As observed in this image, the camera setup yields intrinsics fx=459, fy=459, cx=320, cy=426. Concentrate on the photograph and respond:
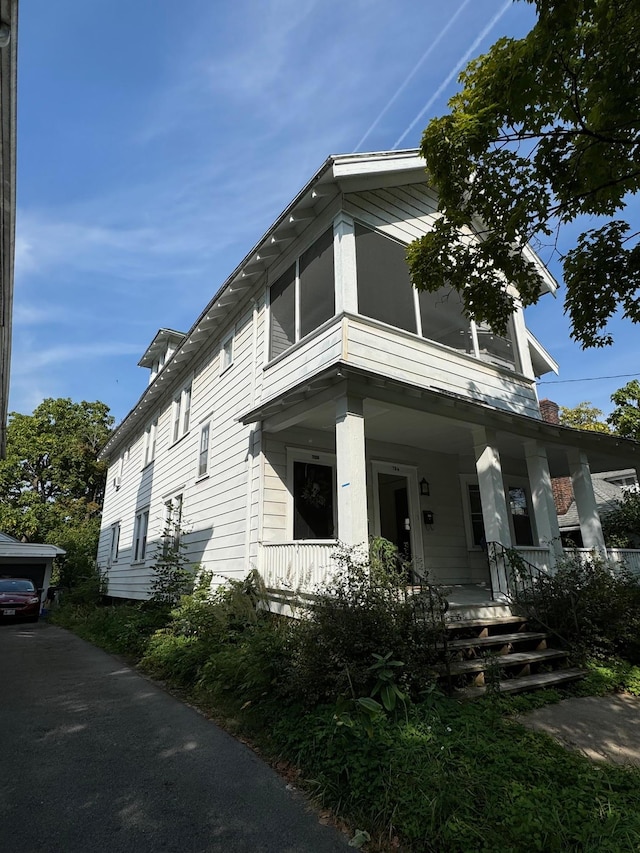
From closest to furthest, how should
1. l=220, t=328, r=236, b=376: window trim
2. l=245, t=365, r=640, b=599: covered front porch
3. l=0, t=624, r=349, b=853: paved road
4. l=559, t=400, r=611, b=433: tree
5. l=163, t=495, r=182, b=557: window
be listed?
l=0, t=624, r=349, b=853: paved road < l=245, t=365, r=640, b=599: covered front porch < l=220, t=328, r=236, b=376: window trim < l=163, t=495, r=182, b=557: window < l=559, t=400, r=611, b=433: tree

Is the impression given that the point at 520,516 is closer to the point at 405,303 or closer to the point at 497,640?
the point at 405,303

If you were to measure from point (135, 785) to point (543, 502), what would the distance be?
298 inches

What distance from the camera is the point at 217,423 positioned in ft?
35.6

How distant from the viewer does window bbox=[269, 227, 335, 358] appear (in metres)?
8.36

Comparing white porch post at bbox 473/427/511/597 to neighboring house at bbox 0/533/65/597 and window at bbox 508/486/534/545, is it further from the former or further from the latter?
neighboring house at bbox 0/533/65/597

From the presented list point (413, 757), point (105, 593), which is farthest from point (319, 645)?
point (105, 593)

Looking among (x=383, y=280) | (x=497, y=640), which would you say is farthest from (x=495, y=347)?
(x=497, y=640)

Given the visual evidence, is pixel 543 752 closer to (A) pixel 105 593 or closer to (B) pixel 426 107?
(B) pixel 426 107

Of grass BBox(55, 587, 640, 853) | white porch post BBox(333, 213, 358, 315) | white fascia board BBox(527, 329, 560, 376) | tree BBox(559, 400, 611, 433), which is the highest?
tree BBox(559, 400, 611, 433)

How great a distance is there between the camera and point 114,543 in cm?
1866

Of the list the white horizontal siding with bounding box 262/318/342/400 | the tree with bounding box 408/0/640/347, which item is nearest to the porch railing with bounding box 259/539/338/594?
the white horizontal siding with bounding box 262/318/342/400

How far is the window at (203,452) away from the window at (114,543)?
899 cm

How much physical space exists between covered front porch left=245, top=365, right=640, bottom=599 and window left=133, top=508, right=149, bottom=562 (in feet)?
27.7

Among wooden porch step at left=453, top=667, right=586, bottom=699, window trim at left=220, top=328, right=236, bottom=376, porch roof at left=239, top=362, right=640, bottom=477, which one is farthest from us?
window trim at left=220, top=328, right=236, bottom=376
